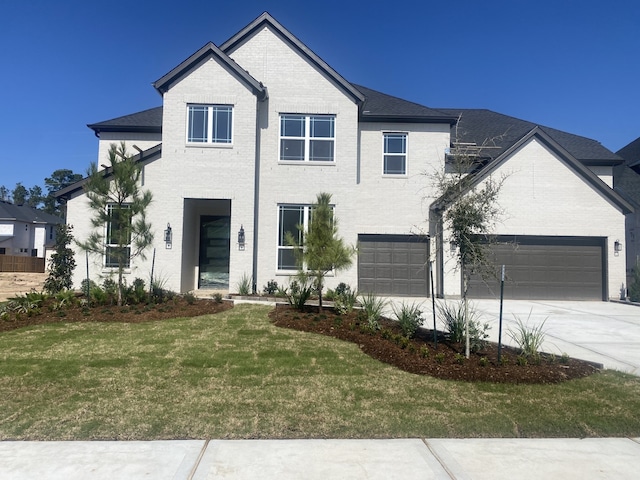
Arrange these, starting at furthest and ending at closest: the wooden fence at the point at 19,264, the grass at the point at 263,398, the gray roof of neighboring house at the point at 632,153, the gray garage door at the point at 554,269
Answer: the wooden fence at the point at 19,264, the gray roof of neighboring house at the point at 632,153, the gray garage door at the point at 554,269, the grass at the point at 263,398

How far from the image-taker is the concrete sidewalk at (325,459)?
3705 millimetres

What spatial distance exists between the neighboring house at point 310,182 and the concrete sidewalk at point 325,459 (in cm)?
1126

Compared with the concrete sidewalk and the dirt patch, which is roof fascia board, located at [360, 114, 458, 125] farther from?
the dirt patch

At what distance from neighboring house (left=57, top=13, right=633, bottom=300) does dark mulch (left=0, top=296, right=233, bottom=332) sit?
3435 millimetres

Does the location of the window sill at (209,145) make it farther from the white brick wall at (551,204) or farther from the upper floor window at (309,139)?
the white brick wall at (551,204)

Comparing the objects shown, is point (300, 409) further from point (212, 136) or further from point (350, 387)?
point (212, 136)

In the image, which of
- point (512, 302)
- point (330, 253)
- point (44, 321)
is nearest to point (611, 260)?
point (512, 302)

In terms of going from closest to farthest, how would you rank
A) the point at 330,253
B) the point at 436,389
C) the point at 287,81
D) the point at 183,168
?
the point at 436,389 < the point at 330,253 < the point at 183,168 < the point at 287,81

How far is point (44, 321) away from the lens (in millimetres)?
10273

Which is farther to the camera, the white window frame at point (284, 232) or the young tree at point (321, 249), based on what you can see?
the white window frame at point (284, 232)

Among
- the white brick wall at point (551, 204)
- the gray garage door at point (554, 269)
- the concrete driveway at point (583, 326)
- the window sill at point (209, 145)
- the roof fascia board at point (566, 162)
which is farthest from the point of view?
the gray garage door at point (554, 269)

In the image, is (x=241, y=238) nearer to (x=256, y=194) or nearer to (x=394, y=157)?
(x=256, y=194)

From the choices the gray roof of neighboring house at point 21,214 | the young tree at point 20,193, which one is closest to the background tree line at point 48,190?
the young tree at point 20,193

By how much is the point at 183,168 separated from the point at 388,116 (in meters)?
8.44
